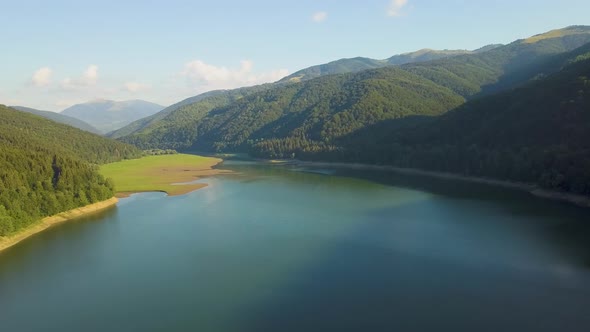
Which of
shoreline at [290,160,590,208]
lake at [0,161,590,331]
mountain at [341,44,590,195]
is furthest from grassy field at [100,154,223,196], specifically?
mountain at [341,44,590,195]

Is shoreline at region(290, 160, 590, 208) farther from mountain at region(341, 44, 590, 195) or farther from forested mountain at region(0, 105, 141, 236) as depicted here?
forested mountain at region(0, 105, 141, 236)

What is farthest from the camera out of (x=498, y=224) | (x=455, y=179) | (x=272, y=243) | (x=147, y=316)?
(x=455, y=179)

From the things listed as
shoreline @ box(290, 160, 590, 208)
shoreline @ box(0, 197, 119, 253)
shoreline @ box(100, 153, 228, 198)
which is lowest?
shoreline @ box(290, 160, 590, 208)

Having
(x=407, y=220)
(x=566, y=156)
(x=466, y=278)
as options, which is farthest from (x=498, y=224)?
(x=566, y=156)

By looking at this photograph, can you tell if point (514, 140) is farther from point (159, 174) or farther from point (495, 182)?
point (159, 174)

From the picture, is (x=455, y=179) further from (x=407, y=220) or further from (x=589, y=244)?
(x=589, y=244)

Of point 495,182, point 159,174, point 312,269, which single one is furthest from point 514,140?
point 159,174
